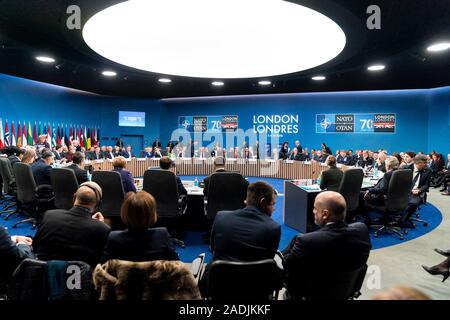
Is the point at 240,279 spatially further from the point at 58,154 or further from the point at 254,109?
the point at 254,109

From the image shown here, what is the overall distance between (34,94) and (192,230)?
9717 mm

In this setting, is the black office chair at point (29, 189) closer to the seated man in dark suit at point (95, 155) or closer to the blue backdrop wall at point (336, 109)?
the seated man in dark suit at point (95, 155)

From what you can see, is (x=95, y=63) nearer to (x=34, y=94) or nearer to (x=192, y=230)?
(x=34, y=94)

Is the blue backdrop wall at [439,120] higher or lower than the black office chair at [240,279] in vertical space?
higher

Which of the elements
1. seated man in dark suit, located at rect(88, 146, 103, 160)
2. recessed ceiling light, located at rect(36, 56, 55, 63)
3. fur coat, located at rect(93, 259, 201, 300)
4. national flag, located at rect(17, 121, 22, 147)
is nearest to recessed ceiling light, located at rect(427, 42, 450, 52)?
fur coat, located at rect(93, 259, 201, 300)

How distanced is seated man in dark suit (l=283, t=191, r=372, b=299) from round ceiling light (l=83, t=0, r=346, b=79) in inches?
165

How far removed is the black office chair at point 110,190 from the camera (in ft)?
14.0

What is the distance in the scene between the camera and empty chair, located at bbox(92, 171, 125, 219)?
4.27 m

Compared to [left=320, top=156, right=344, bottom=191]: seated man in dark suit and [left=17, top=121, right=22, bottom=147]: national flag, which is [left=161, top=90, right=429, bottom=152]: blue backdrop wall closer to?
[left=17, top=121, right=22, bottom=147]: national flag

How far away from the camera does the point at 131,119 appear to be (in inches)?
613

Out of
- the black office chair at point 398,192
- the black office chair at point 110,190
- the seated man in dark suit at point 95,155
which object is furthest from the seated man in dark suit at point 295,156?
the black office chair at point 110,190

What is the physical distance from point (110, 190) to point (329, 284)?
3321 mm

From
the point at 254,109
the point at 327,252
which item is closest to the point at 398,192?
the point at 327,252

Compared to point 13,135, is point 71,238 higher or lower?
lower
